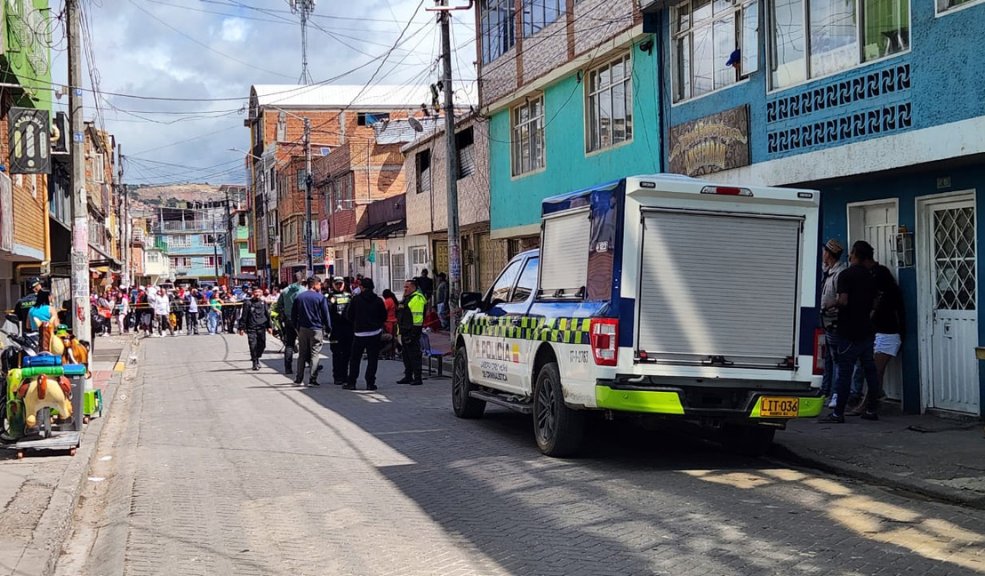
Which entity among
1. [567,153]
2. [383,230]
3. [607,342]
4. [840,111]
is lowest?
[607,342]

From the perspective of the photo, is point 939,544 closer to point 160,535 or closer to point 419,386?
point 160,535

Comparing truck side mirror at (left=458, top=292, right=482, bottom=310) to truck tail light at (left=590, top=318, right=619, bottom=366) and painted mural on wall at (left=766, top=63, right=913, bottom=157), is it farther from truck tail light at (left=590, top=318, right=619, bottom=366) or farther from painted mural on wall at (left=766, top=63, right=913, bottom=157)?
painted mural on wall at (left=766, top=63, right=913, bottom=157)

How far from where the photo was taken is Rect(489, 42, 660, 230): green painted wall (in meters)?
18.0

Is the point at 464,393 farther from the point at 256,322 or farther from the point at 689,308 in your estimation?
the point at 256,322

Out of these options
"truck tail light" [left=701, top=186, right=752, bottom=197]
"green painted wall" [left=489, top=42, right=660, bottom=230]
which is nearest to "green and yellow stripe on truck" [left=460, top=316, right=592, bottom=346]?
"truck tail light" [left=701, top=186, right=752, bottom=197]

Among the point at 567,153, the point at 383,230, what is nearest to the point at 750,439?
the point at 567,153

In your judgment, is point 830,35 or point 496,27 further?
point 496,27

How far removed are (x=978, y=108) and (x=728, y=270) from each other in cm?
346

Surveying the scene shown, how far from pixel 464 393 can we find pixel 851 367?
4.53m

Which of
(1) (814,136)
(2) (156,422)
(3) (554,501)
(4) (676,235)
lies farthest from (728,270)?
(2) (156,422)

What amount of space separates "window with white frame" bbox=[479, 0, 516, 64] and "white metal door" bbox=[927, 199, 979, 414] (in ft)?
46.6

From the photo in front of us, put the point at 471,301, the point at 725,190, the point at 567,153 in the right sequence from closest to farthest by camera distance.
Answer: the point at 725,190 → the point at 471,301 → the point at 567,153

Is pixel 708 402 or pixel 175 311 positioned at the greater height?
pixel 175 311

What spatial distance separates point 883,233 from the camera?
13.0 metres
